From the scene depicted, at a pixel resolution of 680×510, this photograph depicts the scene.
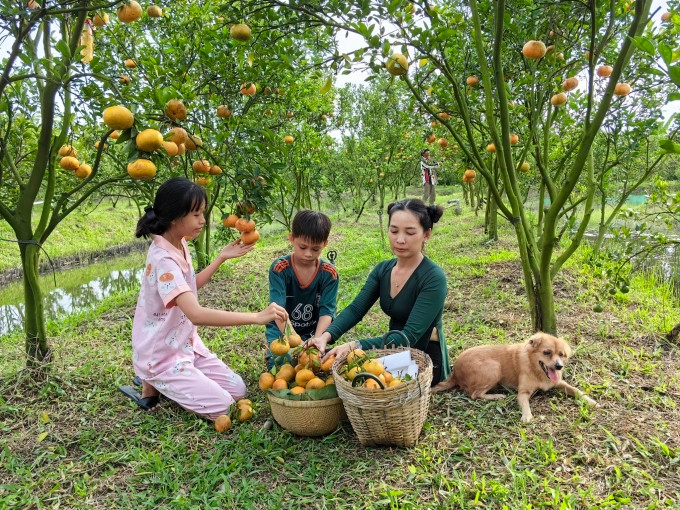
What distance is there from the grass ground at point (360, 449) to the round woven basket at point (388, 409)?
112 mm

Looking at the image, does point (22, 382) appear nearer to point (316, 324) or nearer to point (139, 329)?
point (139, 329)

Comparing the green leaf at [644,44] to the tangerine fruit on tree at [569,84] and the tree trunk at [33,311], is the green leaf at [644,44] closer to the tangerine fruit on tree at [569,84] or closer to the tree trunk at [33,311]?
the tangerine fruit on tree at [569,84]

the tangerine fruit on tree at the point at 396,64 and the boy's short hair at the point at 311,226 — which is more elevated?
the tangerine fruit on tree at the point at 396,64

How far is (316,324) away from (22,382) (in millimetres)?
2042

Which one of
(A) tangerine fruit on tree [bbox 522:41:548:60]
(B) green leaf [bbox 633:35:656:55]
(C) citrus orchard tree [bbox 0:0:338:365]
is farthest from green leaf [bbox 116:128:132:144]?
(A) tangerine fruit on tree [bbox 522:41:548:60]

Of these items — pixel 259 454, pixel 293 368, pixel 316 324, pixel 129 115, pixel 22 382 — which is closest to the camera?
pixel 129 115

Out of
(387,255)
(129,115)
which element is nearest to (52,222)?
(129,115)

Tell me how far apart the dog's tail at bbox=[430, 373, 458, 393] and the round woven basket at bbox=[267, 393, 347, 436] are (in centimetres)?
74

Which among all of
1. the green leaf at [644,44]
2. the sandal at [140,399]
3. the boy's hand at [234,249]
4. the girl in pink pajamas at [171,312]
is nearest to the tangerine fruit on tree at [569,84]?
the boy's hand at [234,249]

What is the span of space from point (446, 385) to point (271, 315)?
4.32 feet

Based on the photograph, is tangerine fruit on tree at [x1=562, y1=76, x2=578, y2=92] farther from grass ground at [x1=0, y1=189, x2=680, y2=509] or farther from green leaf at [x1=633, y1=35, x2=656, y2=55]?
green leaf at [x1=633, y1=35, x2=656, y2=55]

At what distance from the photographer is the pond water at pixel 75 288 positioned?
6.86m

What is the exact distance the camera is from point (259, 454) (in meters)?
2.41

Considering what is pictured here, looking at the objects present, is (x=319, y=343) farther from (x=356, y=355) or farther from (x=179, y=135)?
(x=179, y=135)
